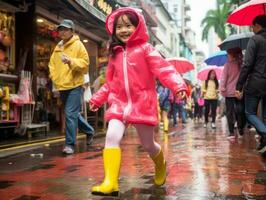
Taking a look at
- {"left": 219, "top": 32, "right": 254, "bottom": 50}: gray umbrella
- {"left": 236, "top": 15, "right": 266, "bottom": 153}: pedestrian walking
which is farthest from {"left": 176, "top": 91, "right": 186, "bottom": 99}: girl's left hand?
{"left": 219, "top": 32, "right": 254, "bottom": 50}: gray umbrella

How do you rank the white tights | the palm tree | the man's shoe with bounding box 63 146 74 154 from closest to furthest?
the white tights < the man's shoe with bounding box 63 146 74 154 < the palm tree

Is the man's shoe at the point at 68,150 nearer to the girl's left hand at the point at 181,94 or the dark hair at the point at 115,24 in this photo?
the dark hair at the point at 115,24

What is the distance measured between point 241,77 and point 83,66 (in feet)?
7.67

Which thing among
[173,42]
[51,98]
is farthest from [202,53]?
[51,98]

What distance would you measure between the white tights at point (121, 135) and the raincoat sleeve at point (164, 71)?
45 centimetres

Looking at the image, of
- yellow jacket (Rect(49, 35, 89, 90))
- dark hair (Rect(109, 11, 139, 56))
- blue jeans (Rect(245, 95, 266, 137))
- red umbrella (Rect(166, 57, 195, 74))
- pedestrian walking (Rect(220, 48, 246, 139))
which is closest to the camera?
dark hair (Rect(109, 11, 139, 56))

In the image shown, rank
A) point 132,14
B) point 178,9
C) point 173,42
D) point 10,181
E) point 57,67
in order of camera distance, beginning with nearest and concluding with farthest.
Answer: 1. point 132,14
2. point 10,181
3. point 57,67
4. point 173,42
5. point 178,9

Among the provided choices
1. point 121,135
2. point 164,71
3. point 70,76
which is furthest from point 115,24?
point 70,76

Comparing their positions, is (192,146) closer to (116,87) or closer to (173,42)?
(116,87)

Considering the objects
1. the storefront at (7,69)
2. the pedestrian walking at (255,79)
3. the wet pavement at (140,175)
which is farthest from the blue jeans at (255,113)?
the storefront at (7,69)

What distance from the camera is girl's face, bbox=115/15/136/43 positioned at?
4277mm

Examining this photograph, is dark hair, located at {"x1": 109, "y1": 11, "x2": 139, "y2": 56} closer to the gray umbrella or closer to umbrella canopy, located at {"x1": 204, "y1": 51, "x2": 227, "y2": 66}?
the gray umbrella

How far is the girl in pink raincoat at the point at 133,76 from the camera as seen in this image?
4160 mm

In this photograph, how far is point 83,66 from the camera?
7.28 meters
